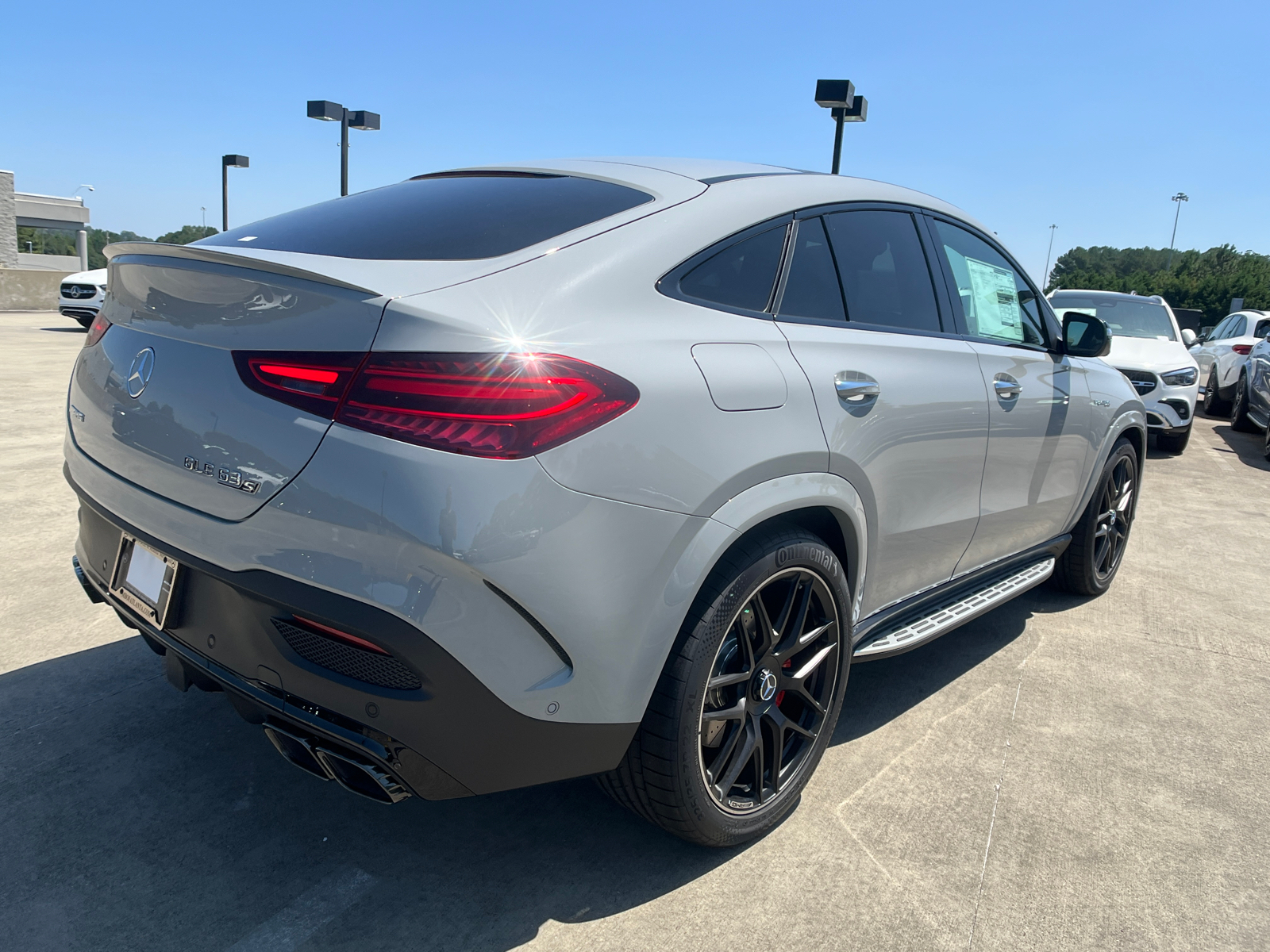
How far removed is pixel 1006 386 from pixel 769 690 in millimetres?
1637

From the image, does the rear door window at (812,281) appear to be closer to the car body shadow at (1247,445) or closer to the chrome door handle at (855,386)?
the chrome door handle at (855,386)

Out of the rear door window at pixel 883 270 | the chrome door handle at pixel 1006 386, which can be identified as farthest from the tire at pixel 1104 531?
the rear door window at pixel 883 270

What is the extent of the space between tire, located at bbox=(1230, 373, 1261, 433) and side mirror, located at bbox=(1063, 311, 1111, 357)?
9.57m

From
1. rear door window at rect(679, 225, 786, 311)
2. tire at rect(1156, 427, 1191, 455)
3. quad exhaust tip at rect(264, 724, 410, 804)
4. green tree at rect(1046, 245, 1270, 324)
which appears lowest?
quad exhaust tip at rect(264, 724, 410, 804)

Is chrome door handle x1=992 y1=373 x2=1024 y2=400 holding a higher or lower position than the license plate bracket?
higher

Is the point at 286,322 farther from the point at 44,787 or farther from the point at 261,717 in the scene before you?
the point at 44,787

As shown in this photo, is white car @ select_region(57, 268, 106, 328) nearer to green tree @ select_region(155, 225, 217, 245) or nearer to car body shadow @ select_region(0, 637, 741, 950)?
green tree @ select_region(155, 225, 217, 245)

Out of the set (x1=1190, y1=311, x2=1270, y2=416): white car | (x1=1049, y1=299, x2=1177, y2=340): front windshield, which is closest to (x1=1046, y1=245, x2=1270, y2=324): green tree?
(x1=1190, y1=311, x2=1270, y2=416): white car

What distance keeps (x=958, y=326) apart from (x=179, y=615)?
2.63m

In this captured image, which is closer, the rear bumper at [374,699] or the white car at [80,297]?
the rear bumper at [374,699]

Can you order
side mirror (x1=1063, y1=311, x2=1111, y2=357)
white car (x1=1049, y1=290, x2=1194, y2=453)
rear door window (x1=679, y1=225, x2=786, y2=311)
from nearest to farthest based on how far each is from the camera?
rear door window (x1=679, y1=225, x2=786, y2=311)
side mirror (x1=1063, y1=311, x2=1111, y2=357)
white car (x1=1049, y1=290, x2=1194, y2=453)

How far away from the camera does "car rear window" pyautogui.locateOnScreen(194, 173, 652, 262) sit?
2.11 m

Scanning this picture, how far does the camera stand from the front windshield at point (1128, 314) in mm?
10148

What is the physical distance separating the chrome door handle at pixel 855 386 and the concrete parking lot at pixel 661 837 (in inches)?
46.7
